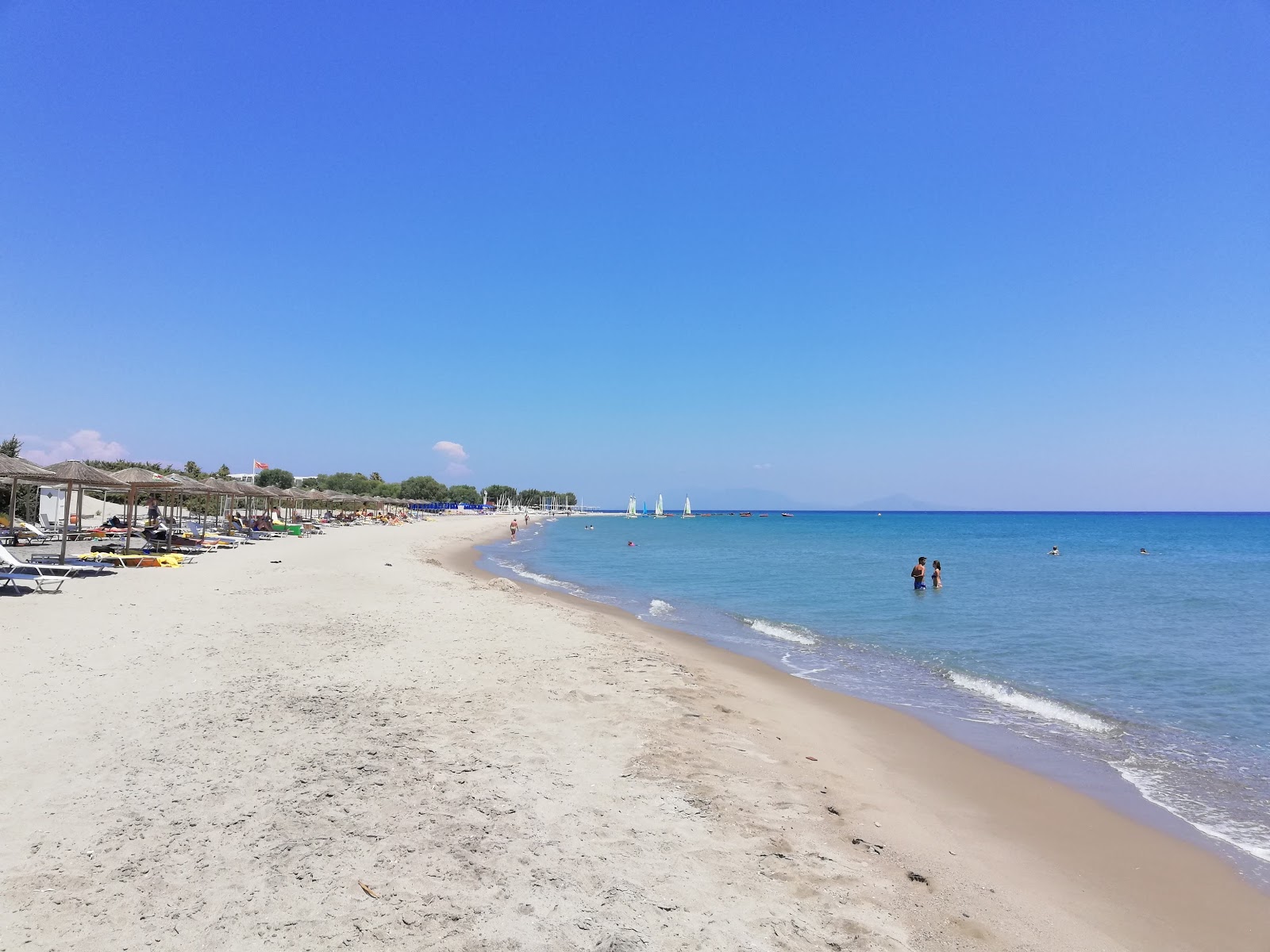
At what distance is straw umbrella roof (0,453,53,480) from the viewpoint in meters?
13.0

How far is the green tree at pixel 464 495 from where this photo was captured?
4712 inches

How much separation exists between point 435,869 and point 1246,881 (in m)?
5.10

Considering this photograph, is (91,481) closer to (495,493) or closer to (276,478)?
(276,478)

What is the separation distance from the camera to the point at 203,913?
3.00 meters

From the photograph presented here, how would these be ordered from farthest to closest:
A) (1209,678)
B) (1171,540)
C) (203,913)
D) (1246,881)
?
(1171,540) → (1209,678) → (1246,881) → (203,913)

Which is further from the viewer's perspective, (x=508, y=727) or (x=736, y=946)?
(x=508, y=727)

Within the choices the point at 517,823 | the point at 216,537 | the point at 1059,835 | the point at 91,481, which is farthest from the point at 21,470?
the point at 1059,835

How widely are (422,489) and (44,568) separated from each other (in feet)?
323

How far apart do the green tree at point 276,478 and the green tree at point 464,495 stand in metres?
43.0

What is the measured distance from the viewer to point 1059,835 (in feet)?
16.0

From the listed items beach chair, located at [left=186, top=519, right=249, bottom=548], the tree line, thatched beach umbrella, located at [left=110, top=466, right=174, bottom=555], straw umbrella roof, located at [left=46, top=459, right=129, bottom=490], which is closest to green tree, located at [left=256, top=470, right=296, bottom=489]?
the tree line

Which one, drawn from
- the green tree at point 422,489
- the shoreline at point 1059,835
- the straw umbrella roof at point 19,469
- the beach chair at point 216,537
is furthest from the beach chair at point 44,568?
the green tree at point 422,489

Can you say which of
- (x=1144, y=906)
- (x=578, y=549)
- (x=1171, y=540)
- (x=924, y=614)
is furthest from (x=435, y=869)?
(x=1171, y=540)

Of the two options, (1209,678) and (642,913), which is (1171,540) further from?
(642,913)
